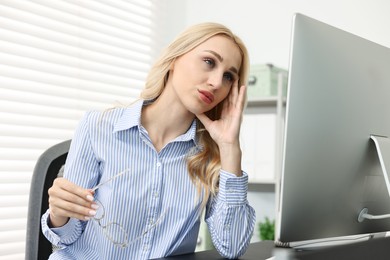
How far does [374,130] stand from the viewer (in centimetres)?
116

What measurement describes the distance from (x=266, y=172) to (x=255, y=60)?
820 mm

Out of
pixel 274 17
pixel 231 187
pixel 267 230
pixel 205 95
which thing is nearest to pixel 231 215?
pixel 231 187

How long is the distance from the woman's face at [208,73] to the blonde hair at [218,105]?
3 cm

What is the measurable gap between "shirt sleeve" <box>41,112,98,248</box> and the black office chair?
0.24 ft

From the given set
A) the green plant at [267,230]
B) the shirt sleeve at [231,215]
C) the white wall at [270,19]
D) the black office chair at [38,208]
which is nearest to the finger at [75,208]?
the black office chair at [38,208]

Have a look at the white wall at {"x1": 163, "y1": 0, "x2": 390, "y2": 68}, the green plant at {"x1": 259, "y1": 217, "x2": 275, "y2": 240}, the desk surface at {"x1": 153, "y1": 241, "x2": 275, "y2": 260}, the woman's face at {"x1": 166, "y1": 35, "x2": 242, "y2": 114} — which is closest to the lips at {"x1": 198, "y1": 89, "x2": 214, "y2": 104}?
the woman's face at {"x1": 166, "y1": 35, "x2": 242, "y2": 114}

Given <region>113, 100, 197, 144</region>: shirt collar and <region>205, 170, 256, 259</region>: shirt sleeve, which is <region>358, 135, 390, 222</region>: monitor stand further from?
<region>113, 100, 197, 144</region>: shirt collar

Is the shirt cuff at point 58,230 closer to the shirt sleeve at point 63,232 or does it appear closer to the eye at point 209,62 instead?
the shirt sleeve at point 63,232

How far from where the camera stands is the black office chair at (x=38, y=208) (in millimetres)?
1443

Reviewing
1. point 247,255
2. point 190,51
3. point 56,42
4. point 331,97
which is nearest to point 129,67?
point 56,42

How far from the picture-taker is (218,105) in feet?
5.32

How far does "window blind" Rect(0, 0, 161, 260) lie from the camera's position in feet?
8.77

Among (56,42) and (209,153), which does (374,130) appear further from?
(56,42)

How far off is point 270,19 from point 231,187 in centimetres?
247
